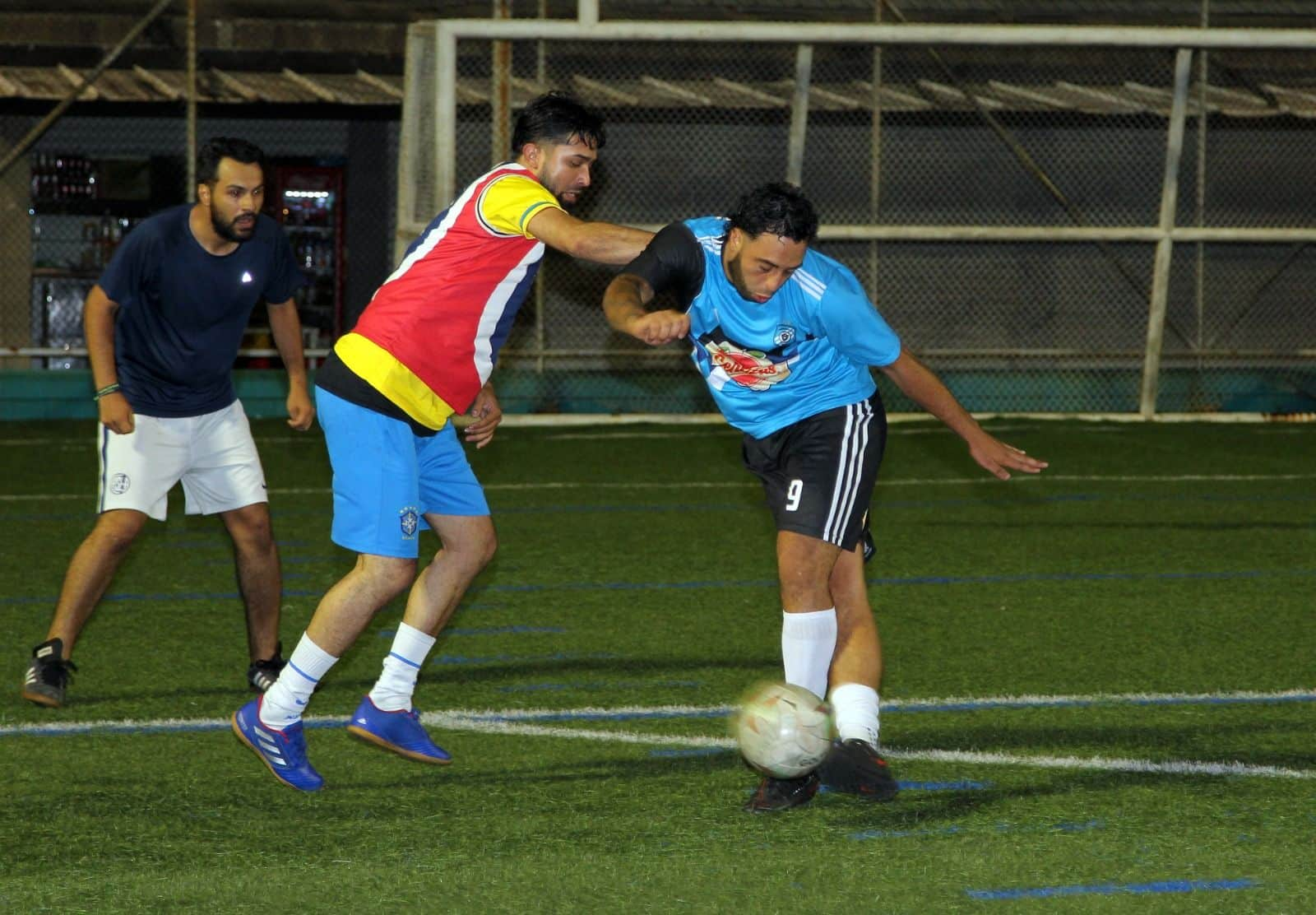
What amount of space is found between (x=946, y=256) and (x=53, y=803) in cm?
1598

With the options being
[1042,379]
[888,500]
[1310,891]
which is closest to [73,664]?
[1310,891]

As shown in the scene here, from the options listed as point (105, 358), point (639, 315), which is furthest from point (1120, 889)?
point (105, 358)

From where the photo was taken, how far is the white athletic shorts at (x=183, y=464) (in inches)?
234

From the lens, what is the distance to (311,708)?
5.79 metres

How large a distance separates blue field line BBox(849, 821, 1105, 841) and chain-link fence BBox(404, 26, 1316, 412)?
1296 cm

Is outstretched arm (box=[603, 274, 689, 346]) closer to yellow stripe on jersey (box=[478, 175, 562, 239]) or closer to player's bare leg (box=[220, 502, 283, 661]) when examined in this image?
yellow stripe on jersey (box=[478, 175, 562, 239])

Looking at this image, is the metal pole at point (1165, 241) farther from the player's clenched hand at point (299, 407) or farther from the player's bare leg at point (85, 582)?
the player's bare leg at point (85, 582)

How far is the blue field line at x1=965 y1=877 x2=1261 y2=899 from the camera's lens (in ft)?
12.9

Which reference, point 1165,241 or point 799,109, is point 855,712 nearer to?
point 799,109

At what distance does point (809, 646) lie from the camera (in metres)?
4.86

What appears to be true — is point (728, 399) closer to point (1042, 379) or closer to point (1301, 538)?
point (1301, 538)

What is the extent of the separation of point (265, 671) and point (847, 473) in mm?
2310

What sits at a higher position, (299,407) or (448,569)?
(299,407)

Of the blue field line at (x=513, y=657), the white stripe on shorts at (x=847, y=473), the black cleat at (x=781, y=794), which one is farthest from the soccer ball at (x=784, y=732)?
the blue field line at (x=513, y=657)
